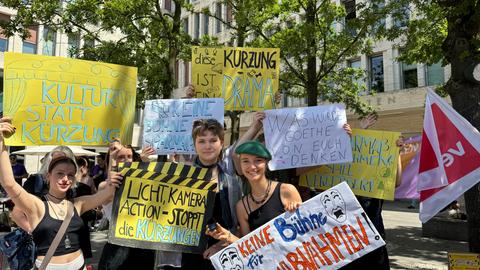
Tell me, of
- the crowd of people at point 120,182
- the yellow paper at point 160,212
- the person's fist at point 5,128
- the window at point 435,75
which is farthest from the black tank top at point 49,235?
Result: the window at point 435,75

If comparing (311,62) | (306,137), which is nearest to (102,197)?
(306,137)

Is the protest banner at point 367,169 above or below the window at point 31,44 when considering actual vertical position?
below

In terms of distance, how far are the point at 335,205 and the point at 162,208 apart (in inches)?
50.2

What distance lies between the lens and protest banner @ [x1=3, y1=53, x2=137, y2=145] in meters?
3.77

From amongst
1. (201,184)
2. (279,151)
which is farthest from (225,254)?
(279,151)

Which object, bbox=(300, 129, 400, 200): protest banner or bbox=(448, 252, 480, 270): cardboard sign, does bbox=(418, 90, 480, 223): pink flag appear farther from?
bbox=(448, 252, 480, 270): cardboard sign

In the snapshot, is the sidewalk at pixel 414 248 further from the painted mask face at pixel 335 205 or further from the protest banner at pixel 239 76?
the painted mask face at pixel 335 205

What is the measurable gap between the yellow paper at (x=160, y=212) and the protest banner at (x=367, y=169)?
5.89ft

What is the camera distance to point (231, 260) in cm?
297

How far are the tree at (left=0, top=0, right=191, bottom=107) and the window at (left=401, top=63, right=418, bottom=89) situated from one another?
546 inches

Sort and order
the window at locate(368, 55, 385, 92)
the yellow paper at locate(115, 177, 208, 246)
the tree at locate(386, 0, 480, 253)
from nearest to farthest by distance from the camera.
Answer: the yellow paper at locate(115, 177, 208, 246) → the tree at locate(386, 0, 480, 253) → the window at locate(368, 55, 385, 92)

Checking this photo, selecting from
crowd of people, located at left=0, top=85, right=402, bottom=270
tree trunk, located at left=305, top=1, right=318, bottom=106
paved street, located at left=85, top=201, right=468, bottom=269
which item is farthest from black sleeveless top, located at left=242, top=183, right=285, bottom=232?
tree trunk, located at left=305, top=1, right=318, bottom=106

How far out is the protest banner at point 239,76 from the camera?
5043 millimetres

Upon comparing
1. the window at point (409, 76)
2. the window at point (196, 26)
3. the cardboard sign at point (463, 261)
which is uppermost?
the window at point (196, 26)
